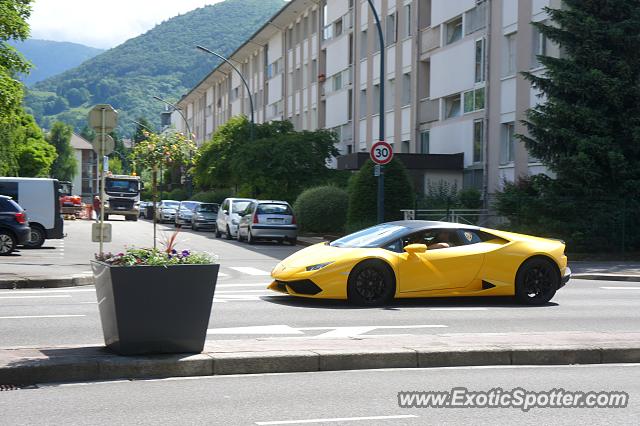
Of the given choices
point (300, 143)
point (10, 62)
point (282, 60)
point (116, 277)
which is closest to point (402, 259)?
point (116, 277)

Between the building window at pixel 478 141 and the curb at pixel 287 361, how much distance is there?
2818 centimetres

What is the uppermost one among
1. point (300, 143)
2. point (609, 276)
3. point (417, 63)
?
point (417, 63)

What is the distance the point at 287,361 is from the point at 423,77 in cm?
3597

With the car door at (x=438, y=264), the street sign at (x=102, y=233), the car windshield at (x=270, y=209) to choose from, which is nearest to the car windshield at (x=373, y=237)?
the car door at (x=438, y=264)

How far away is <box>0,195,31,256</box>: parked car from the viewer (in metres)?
25.3

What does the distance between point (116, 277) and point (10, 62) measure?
926 inches

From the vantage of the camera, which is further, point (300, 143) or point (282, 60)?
point (282, 60)

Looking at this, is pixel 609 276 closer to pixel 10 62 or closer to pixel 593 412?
pixel 593 412

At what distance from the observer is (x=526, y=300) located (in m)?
14.8

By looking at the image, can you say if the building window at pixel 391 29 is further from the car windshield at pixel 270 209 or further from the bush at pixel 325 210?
the car windshield at pixel 270 209

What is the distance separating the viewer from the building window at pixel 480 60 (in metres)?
36.9

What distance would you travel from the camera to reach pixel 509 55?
35.1 m

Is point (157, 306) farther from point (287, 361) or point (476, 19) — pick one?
point (476, 19)

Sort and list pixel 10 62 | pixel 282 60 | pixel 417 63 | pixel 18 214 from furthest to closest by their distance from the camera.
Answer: pixel 282 60, pixel 417 63, pixel 10 62, pixel 18 214
